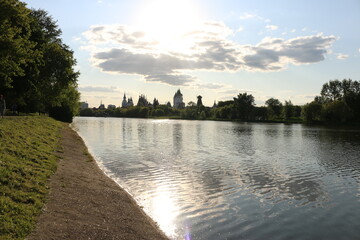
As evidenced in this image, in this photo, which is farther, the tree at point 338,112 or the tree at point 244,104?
the tree at point 244,104

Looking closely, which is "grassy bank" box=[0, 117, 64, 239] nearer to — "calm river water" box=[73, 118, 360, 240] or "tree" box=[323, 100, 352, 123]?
"calm river water" box=[73, 118, 360, 240]

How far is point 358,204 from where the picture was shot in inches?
683

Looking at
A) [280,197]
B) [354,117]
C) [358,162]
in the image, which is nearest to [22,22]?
[280,197]

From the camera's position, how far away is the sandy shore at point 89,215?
10.1 m

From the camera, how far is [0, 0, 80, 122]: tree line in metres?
28.0

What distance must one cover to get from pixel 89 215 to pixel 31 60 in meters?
26.9

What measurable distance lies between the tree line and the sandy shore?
58.0ft

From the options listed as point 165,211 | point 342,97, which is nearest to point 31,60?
point 165,211

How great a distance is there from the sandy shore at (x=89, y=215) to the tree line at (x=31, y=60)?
696 inches

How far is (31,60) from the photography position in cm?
3316

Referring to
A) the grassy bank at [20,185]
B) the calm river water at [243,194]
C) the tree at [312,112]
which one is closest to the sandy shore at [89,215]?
the grassy bank at [20,185]

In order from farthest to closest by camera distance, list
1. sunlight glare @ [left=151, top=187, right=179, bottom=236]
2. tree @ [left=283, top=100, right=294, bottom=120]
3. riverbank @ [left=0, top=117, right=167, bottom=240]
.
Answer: tree @ [left=283, top=100, right=294, bottom=120]
sunlight glare @ [left=151, top=187, right=179, bottom=236]
riverbank @ [left=0, top=117, right=167, bottom=240]

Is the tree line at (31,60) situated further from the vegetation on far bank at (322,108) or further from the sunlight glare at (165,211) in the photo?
the vegetation on far bank at (322,108)

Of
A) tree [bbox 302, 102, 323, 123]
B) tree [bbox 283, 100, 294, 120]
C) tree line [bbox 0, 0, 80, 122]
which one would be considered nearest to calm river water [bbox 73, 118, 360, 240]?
tree line [bbox 0, 0, 80, 122]
